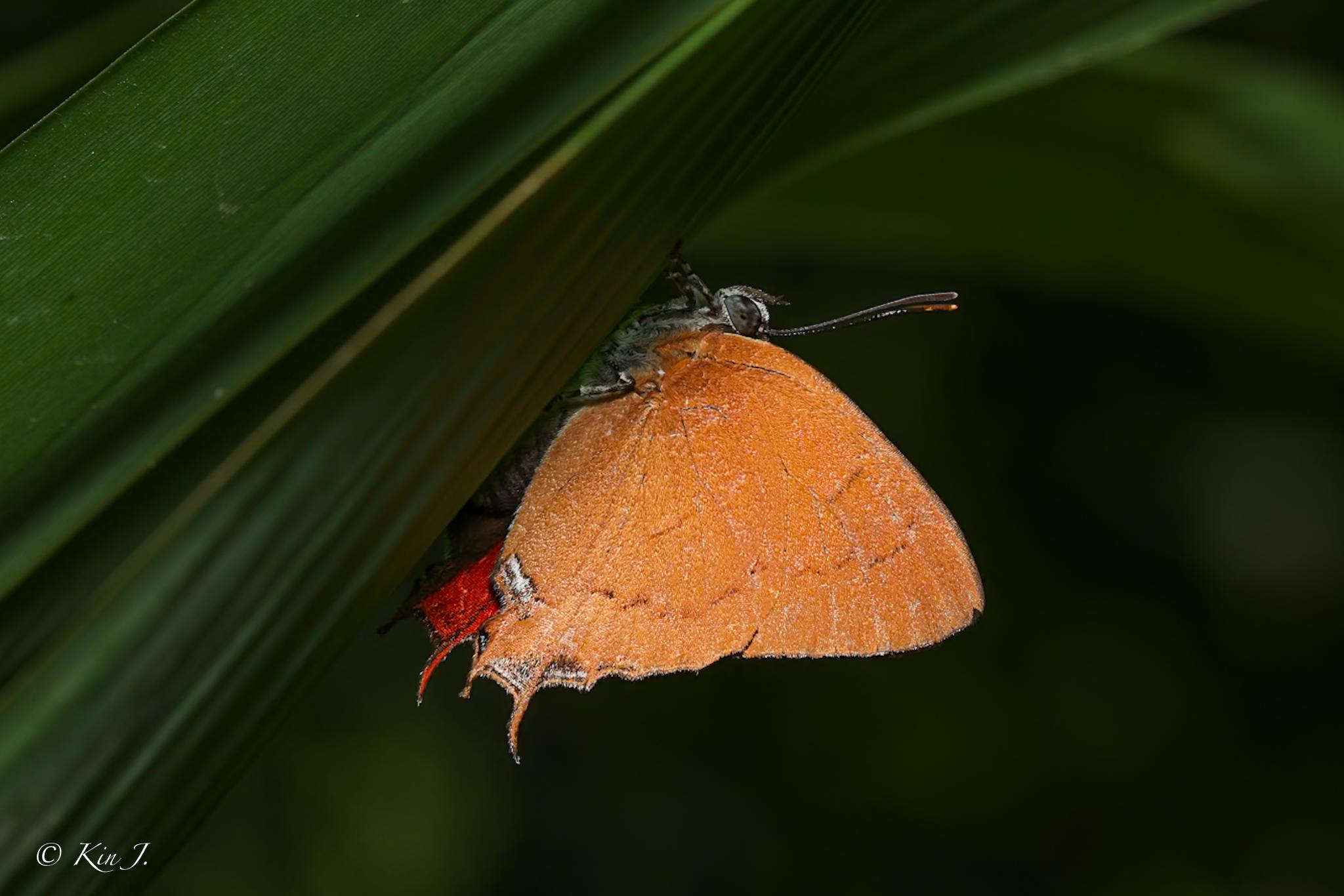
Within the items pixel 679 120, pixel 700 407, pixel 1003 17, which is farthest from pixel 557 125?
pixel 700 407

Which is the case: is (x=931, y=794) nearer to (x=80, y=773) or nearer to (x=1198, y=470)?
(x=1198, y=470)

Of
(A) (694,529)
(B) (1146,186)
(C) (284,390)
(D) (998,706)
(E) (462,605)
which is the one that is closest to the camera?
(C) (284,390)

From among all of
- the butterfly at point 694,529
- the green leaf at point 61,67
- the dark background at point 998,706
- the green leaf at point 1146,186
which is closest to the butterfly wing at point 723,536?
the butterfly at point 694,529

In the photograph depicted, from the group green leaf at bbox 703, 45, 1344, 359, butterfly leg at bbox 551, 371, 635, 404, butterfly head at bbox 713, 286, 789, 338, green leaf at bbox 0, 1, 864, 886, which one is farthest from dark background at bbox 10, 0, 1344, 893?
green leaf at bbox 0, 1, 864, 886

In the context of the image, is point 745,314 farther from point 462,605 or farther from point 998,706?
point 998,706

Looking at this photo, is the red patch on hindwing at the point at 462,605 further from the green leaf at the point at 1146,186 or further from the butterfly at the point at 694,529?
the green leaf at the point at 1146,186

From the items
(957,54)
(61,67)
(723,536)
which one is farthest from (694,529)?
(61,67)

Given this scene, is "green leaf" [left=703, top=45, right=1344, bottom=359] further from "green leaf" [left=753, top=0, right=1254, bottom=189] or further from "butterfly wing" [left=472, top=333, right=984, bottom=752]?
"green leaf" [left=753, top=0, right=1254, bottom=189]
